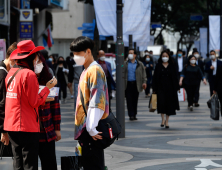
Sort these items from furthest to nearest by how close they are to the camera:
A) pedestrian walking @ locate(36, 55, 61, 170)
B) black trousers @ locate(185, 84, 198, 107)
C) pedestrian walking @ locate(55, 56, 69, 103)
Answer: pedestrian walking @ locate(55, 56, 69, 103) → black trousers @ locate(185, 84, 198, 107) → pedestrian walking @ locate(36, 55, 61, 170)

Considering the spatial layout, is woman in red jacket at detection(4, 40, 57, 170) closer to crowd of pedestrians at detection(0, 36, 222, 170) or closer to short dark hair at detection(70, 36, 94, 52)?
crowd of pedestrians at detection(0, 36, 222, 170)

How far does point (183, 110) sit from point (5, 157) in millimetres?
11100

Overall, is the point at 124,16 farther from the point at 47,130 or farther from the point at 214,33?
the point at 214,33

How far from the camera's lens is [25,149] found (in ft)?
15.1

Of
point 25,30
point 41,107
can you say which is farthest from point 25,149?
point 25,30

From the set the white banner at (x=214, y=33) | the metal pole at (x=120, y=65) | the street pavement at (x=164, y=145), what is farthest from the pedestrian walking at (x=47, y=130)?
the white banner at (x=214, y=33)

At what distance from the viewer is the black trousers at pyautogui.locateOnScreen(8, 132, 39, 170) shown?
4605 mm

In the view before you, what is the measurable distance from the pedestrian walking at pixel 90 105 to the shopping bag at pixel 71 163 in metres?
0.07

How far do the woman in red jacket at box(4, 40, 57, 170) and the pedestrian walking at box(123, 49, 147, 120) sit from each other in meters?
8.19

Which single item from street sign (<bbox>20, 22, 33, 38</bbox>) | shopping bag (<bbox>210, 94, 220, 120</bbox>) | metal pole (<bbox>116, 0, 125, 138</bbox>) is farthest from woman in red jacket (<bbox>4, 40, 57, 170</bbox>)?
street sign (<bbox>20, 22, 33, 38</bbox>)

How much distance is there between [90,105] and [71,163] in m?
0.63

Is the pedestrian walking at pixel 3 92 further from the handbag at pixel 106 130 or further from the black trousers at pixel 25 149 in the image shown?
the handbag at pixel 106 130

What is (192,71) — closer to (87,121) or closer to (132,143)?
(132,143)

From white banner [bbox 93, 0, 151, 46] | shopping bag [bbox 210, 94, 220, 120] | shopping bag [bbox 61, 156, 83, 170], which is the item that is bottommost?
shopping bag [bbox 210, 94, 220, 120]
